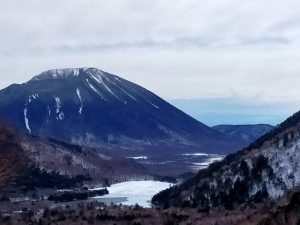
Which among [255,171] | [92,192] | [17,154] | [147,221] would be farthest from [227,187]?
[17,154]

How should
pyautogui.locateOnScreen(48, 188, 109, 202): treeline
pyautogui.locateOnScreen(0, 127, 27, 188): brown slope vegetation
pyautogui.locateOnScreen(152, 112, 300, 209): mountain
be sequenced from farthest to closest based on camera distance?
pyautogui.locateOnScreen(48, 188, 109, 202): treeline
pyautogui.locateOnScreen(152, 112, 300, 209): mountain
pyautogui.locateOnScreen(0, 127, 27, 188): brown slope vegetation

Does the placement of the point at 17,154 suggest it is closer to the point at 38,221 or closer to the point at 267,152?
the point at 38,221

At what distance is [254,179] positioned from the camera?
12256cm

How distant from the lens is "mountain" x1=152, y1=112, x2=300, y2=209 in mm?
118000

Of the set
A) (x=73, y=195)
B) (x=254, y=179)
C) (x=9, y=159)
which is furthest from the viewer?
(x=73, y=195)

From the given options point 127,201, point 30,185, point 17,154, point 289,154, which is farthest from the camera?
point 30,185

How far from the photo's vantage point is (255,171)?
124 m

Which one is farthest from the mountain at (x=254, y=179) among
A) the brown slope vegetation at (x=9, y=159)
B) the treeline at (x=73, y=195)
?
the brown slope vegetation at (x=9, y=159)

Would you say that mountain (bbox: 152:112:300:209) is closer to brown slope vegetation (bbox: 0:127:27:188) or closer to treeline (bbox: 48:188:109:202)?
treeline (bbox: 48:188:109:202)

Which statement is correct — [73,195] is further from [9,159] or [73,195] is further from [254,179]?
[9,159]

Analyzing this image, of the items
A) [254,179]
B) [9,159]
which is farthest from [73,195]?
[9,159]

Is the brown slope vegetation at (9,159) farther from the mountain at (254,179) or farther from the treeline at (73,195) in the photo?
the treeline at (73,195)

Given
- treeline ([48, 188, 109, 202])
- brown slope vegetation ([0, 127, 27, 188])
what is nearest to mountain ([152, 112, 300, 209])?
treeline ([48, 188, 109, 202])

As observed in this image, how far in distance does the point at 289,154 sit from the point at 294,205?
81849 millimetres
